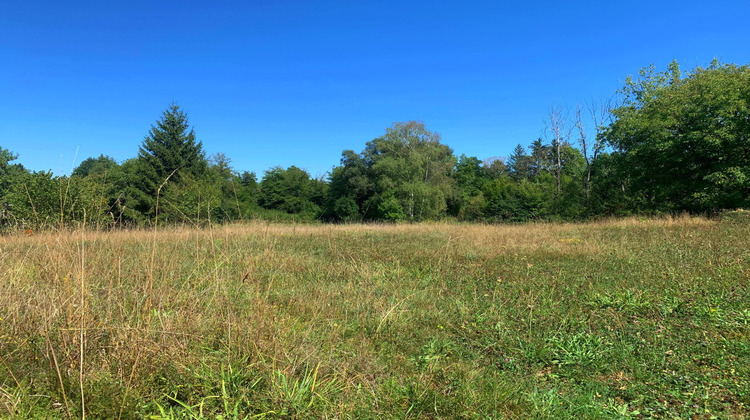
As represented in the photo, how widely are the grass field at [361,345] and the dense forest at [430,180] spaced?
0.77m

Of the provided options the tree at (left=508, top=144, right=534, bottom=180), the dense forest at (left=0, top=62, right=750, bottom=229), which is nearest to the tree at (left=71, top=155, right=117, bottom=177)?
the dense forest at (left=0, top=62, right=750, bottom=229)

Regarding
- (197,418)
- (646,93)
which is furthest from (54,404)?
(646,93)

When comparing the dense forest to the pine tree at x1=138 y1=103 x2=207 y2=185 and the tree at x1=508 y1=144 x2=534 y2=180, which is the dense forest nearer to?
the pine tree at x1=138 y1=103 x2=207 y2=185

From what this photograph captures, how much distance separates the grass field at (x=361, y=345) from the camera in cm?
195

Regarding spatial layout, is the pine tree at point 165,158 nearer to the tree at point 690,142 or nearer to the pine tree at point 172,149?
the pine tree at point 172,149

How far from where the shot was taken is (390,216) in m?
32.5

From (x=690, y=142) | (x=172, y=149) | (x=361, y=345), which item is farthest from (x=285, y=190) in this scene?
(x=361, y=345)

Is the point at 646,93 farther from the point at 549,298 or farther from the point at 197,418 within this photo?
the point at 197,418

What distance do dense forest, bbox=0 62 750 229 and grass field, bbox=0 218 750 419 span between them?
2.52 ft

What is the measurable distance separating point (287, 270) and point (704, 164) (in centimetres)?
2041

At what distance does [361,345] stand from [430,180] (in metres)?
34.4

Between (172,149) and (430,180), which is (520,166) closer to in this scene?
(430,180)

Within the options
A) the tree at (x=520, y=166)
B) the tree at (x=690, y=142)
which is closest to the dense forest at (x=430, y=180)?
the tree at (x=690, y=142)

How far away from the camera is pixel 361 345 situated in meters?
2.94
